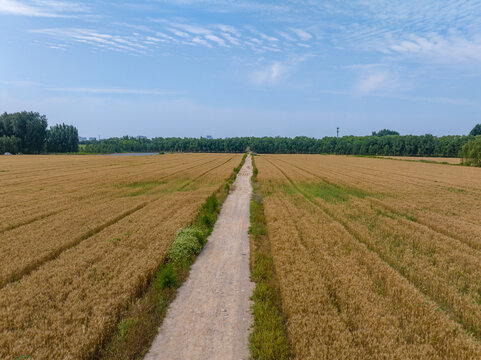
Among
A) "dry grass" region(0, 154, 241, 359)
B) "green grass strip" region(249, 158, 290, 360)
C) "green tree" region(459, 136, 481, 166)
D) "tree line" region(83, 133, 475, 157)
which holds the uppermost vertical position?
"tree line" region(83, 133, 475, 157)

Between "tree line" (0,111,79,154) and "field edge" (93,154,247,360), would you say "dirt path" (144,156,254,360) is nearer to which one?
"field edge" (93,154,247,360)

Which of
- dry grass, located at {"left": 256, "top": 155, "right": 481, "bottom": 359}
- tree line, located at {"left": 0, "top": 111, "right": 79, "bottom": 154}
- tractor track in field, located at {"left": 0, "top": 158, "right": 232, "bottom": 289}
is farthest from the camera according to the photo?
tree line, located at {"left": 0, "top": 111, "right": 79, "bottom": 154}

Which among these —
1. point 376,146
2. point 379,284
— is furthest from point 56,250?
point 376,146

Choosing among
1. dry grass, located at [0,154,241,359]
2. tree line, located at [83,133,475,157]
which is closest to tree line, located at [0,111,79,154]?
tree line, located at [83,133,475,157]

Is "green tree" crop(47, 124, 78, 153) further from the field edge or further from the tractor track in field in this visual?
the field edge

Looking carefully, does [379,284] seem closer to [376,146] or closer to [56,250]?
[56,250]

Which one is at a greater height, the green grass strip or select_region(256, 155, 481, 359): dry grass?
select_region(256, 155, 481, 359): dry grass

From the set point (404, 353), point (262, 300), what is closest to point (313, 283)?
point (262, 300)

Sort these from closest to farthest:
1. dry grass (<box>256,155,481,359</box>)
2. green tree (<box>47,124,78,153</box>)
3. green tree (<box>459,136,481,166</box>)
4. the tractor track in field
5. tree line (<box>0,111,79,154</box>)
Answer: dry grass (<box>256,155,481,359</box>), the tractor track in field, green tree (<box>459,136,481,166</box>), tree line (<box>0,111,79,154</box>), green tree (<box>47,124,78,153</box>)

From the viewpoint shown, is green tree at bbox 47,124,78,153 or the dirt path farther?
green tree at bbox 47,124,78,153
